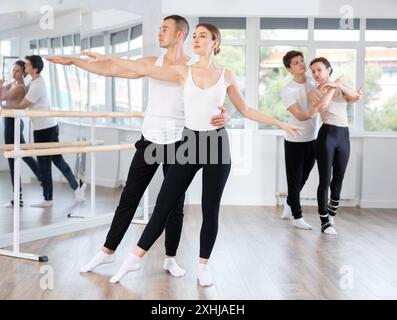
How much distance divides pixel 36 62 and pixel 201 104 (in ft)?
5.78

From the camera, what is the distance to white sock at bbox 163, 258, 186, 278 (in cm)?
348

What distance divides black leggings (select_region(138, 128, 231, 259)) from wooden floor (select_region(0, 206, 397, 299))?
32 centimetres

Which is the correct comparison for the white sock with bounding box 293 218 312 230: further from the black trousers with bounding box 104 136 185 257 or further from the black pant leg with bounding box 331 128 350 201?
the black trousers with bounding box 104 136 185 257

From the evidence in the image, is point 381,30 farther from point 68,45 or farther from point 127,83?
point 68,45

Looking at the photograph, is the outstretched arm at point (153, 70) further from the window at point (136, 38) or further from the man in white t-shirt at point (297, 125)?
the window at point (136, 38)

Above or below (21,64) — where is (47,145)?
below

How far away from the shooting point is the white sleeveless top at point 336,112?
16.2 feet

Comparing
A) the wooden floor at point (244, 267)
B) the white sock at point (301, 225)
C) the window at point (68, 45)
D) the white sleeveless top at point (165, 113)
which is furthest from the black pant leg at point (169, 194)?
the white sock at point (301, 225)

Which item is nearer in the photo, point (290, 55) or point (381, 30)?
point (290, 55)

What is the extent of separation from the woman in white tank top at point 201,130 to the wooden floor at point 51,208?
4.67 ft

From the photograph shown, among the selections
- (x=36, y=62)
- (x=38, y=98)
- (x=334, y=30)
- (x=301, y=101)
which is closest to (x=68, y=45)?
(x=36, y=62)

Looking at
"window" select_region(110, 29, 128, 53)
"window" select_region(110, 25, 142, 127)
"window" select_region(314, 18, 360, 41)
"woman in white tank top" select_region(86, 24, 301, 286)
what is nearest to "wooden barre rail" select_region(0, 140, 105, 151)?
"window" select_region(110, 25, 142, 127)

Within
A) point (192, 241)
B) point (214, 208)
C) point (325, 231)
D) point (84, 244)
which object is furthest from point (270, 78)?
point (214, 208)

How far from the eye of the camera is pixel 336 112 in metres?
4.93
